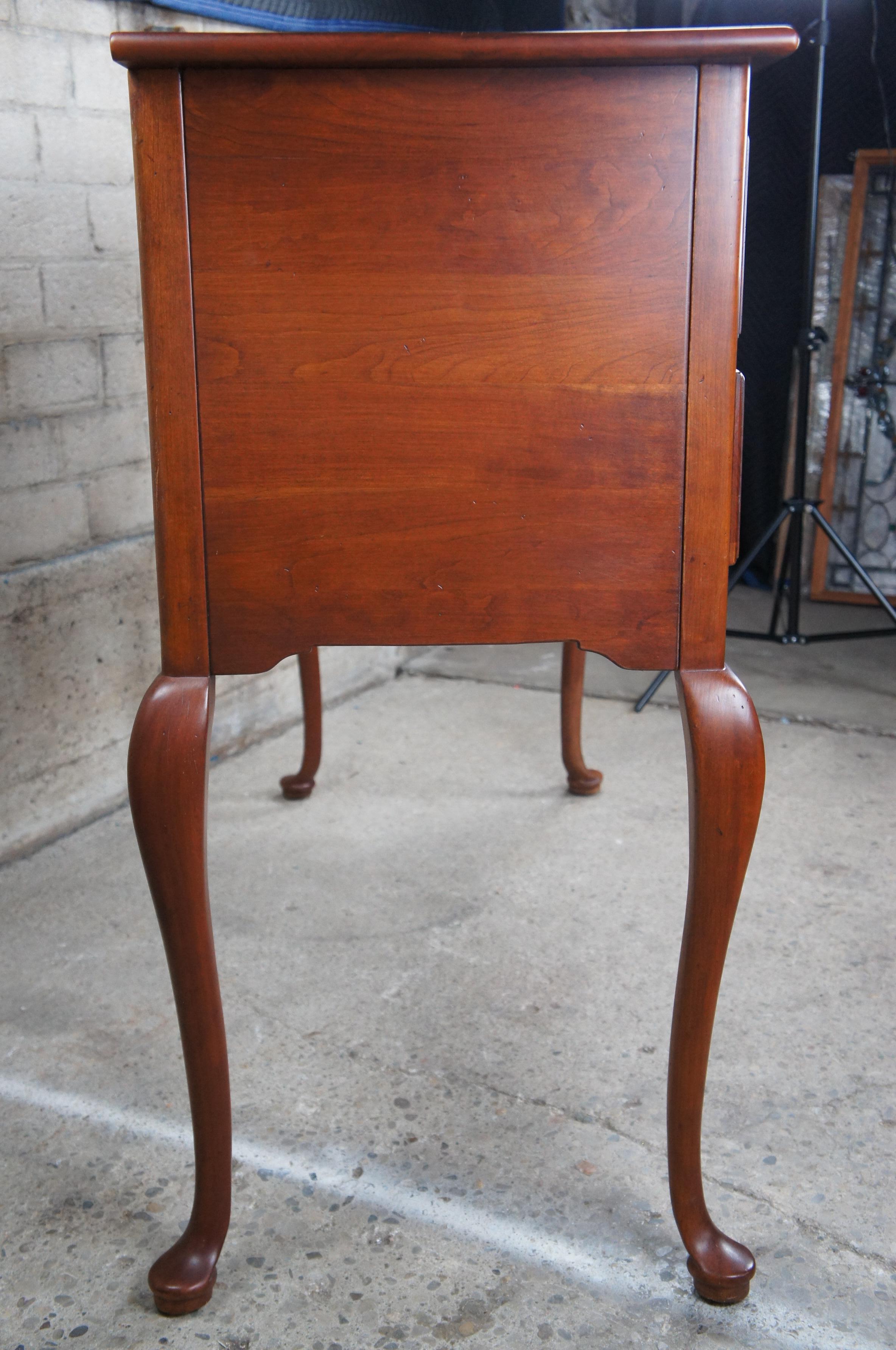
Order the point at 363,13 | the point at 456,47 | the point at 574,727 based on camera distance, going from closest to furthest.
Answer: the point at 456,47 → the point at 363,13 → the point at 574,727

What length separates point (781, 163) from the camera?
3.16 metres

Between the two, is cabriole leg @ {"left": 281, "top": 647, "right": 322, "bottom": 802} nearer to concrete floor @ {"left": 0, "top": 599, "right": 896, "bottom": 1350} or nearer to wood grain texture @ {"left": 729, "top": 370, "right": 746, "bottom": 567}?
concrete floor @ {"left": 0, "top": 599, "right": 896, "bottom": 1350}

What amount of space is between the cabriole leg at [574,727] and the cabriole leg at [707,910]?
0.86 metres

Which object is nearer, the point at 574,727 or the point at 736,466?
the point at 736,466

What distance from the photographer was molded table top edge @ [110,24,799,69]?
78cm

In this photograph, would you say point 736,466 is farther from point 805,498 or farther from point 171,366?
point 805,498

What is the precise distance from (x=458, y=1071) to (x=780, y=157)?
9.05ft

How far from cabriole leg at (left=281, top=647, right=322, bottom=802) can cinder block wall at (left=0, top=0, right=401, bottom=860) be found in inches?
10.8

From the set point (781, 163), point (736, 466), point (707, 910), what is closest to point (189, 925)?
point (707, 910)

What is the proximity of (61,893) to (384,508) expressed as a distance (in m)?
0.99

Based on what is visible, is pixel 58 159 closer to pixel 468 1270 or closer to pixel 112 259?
pixel 112 259

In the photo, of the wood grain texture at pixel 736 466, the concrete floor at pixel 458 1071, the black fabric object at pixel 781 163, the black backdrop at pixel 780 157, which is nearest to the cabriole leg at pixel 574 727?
the concrete floor at pixel 458 1071

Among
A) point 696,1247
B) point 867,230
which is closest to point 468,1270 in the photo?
point 696,1247

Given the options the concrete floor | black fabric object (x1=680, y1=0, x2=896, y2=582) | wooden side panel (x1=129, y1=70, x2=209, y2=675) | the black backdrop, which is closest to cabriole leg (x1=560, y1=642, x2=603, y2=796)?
the concrete floor
